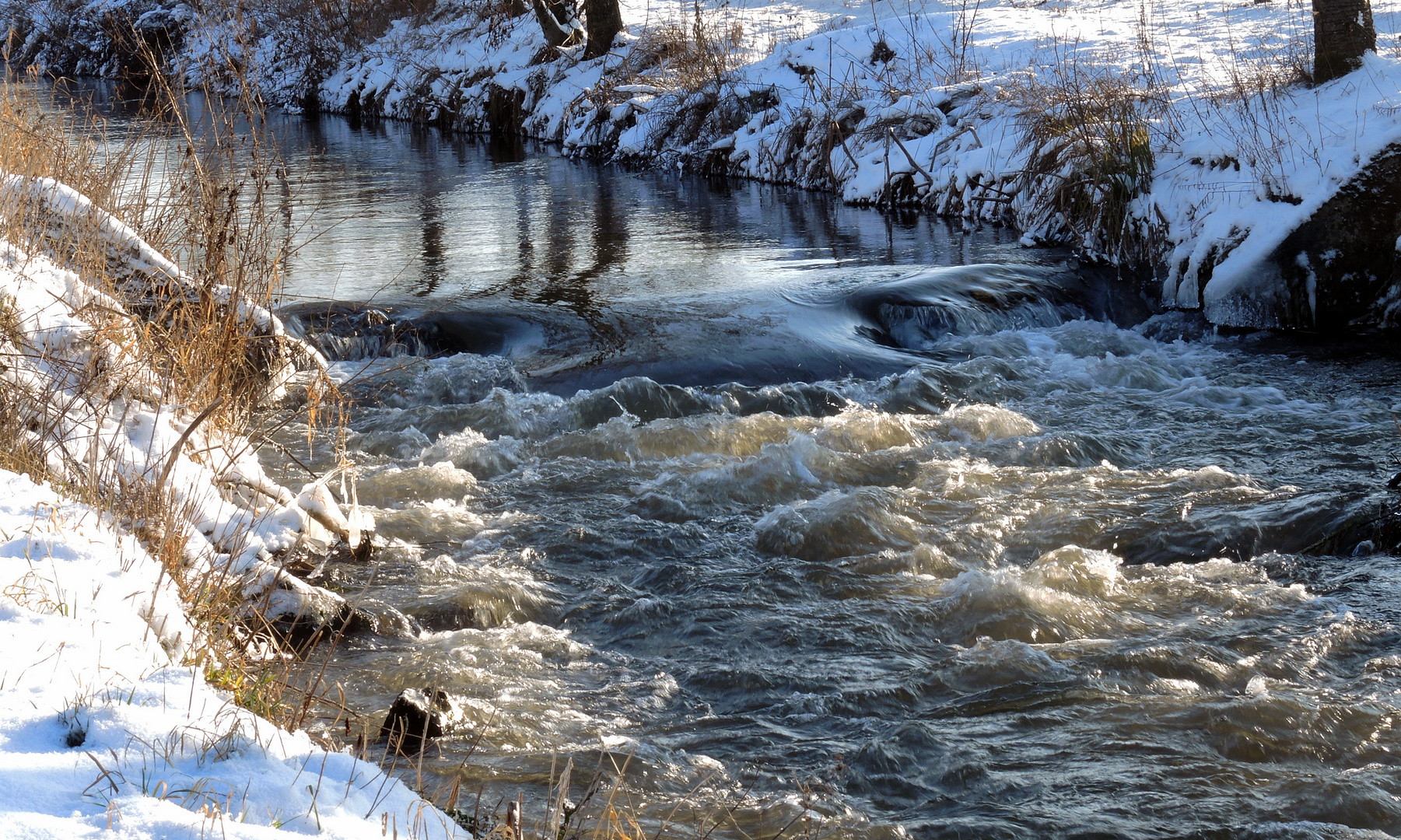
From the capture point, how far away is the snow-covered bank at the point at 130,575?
2262mm

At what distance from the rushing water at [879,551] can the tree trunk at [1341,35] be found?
98.4 inches

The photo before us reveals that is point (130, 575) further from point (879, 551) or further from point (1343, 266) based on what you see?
point (1343, 266)

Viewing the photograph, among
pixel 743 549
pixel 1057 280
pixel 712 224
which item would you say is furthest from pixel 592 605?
pixel 712 224

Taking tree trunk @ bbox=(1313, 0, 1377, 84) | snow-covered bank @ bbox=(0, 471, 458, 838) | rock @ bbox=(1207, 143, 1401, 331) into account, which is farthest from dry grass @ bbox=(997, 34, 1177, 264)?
snow-covered bank @ bbox=(0, 471, 458, 838)

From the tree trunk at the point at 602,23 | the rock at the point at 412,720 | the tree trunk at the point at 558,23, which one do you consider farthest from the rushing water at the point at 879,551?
the tree trunk at the point at 558,23

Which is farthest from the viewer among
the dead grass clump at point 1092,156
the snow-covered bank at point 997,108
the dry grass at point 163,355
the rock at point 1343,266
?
the dead grass clump at point 1092,156

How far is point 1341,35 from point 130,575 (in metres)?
9.67

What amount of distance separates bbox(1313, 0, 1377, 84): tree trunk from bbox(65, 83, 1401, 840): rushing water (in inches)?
98.4

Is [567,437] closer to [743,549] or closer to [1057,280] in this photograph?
[743,549]

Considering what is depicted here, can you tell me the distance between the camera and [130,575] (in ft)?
10.9

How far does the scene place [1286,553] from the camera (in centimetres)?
489

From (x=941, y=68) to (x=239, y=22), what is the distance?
37.8 feet

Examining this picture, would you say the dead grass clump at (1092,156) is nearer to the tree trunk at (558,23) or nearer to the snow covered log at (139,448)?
the snow covered log at (139,448)

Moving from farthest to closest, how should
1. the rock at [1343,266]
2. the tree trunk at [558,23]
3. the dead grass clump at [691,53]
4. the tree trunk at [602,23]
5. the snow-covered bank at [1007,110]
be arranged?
the tree trunk at [558,23]
the tree trunk at [602,23]
the dead grass clump at [691,53]
the snow-covered bank at [1007,110]
the rock at [1343,266]
